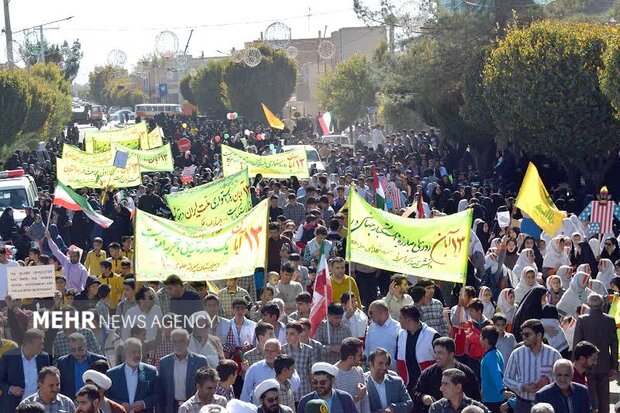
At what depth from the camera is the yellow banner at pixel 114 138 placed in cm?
3562

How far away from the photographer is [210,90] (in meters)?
91.9

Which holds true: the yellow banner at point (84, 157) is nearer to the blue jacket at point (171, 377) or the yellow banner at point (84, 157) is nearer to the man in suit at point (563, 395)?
the blue jacket at point (171, 377)

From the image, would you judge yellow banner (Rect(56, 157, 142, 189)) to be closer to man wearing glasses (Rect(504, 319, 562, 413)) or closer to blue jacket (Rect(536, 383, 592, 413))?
man wearing glasses (Rect(504, 319, 562, 413))

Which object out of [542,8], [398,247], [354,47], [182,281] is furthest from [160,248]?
[354,47]

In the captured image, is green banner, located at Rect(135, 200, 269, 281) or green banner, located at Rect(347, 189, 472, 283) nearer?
green banner, located at Rect(347, 189, 472, 283)

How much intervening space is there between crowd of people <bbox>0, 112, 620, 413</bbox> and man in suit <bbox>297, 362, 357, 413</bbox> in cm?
1

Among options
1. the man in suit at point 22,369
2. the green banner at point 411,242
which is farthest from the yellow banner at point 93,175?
the man in suit at point 22,369

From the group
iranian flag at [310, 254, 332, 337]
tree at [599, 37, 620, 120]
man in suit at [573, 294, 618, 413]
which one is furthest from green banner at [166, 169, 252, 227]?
tree at [599, 37, 620, 120]

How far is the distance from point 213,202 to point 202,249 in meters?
3.90

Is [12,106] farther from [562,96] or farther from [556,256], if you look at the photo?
[556,256]

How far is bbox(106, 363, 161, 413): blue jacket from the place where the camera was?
10.1m

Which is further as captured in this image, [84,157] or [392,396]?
[84,157]

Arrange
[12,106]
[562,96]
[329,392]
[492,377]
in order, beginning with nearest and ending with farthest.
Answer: [329,392] < [492,377] < [562,96] < [12,106]

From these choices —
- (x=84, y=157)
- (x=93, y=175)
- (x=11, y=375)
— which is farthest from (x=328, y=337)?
(x=84, y=157)
